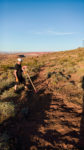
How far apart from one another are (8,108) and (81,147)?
11.7 feet

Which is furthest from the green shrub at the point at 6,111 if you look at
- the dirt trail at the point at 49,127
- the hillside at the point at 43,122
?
the dirt trail at the point at 49,127

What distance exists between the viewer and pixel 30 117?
5.17m

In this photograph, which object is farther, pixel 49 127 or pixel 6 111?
pixel 6 111

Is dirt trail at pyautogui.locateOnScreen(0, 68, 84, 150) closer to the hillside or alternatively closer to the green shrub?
the hillside

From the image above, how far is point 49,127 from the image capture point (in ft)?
14.5

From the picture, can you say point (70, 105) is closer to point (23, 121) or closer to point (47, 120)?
point (47, 120)

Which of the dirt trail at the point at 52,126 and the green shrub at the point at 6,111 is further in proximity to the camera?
the green shrub at the point at 6,111

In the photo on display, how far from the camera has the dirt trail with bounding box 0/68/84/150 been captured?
12.0 feet

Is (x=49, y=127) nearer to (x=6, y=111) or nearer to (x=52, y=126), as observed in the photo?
(x=52, y=126)

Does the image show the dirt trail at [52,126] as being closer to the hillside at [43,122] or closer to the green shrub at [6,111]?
the hillside at [43,122]

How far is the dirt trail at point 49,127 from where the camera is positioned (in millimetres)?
3670

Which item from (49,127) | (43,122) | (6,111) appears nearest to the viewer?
(49,127)

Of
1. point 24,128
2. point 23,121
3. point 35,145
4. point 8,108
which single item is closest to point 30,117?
point 23,121

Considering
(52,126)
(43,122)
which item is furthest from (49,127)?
(43,122)
